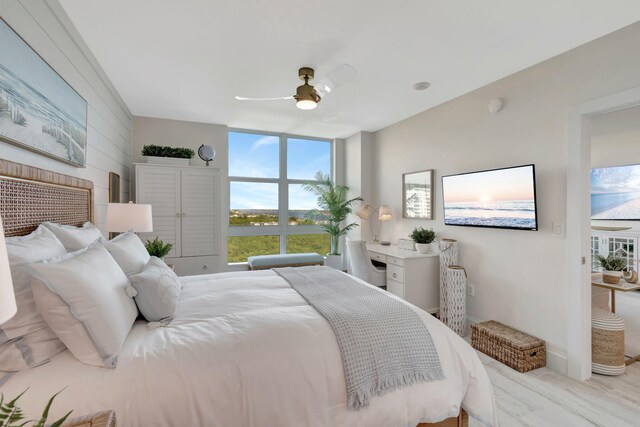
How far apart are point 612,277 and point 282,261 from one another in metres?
3.65

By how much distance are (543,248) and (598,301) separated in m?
0.97

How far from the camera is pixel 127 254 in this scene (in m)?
1.89

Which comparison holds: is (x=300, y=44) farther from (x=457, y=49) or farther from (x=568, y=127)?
(x=568, y=127)

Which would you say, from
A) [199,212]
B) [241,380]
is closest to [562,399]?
[241,380]

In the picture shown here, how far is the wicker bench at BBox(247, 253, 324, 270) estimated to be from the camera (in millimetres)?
4434

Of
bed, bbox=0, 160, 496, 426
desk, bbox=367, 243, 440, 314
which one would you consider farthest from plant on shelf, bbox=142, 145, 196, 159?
desk, bbox=367, 243, 440, 314

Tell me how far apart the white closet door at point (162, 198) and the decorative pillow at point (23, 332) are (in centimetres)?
274

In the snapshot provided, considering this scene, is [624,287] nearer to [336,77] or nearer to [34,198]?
[336,77]

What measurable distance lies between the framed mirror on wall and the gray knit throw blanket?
→ 2.36 metres

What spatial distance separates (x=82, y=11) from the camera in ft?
6.56

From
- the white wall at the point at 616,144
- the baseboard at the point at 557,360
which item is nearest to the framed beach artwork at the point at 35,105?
the baseboard at the point at 557,360

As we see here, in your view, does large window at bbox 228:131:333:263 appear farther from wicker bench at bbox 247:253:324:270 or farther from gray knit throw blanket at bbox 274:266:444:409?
gray knit throw blanket at bbox 274:266:444:409

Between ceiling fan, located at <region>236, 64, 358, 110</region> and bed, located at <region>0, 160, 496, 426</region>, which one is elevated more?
ceiling fan, located at <region>236, 64, 358, 110</region>

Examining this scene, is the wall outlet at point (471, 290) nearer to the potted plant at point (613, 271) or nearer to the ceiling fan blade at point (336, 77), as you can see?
the potted plant at point (613, 271)
